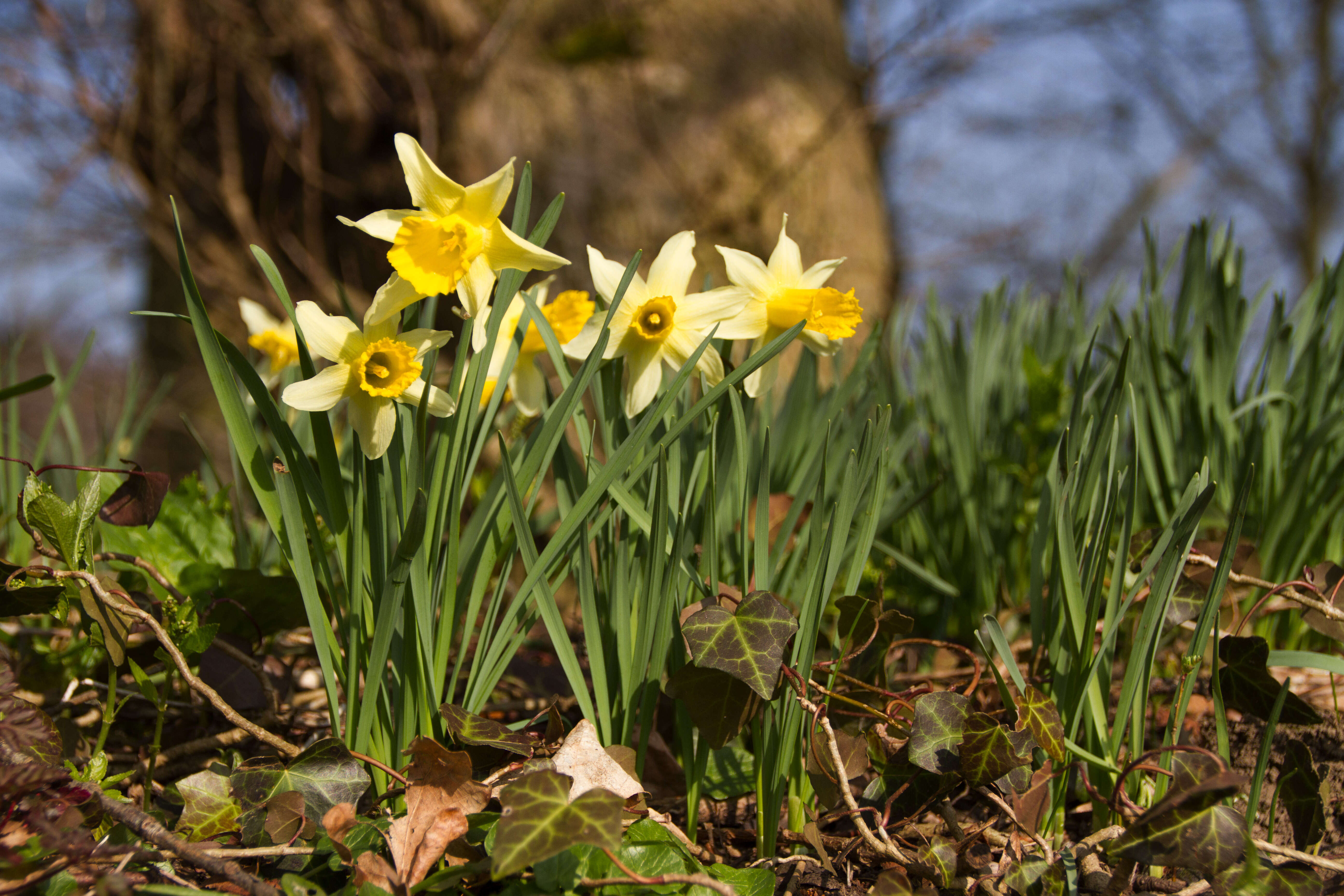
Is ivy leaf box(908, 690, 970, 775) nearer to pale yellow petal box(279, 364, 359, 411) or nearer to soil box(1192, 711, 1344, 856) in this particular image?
soil box(1192, 711, 1344, 856)

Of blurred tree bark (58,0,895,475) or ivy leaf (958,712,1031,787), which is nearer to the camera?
ivy leaf (958,712,1031,787)

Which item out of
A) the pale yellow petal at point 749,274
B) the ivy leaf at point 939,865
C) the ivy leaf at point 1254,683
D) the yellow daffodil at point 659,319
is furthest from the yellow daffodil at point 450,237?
the ivy leaf at point 1254,683

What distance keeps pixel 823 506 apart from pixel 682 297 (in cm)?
29

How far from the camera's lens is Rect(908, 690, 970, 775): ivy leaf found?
788 mm

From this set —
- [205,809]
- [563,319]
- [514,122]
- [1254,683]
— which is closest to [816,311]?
[563,319]

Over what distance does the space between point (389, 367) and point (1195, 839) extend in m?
0.85

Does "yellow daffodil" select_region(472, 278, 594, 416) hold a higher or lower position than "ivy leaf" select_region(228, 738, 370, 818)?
higher

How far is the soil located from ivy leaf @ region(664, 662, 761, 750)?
0.59 m

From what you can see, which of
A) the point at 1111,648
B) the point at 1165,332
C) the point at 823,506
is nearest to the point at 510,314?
the point at 823,506

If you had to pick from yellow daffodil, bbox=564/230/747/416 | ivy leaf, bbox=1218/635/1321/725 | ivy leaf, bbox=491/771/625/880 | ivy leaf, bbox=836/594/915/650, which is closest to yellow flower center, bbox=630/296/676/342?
yellow daffodil, bbox=564/230/747/416

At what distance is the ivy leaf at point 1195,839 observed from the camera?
0.65m

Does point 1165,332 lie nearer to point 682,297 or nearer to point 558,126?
point 682,297

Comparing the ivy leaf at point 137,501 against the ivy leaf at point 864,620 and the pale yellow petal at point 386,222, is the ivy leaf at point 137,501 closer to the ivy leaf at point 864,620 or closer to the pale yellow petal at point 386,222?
the pale yellow petal at point 386,222

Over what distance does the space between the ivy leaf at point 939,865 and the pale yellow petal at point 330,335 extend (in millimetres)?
766
